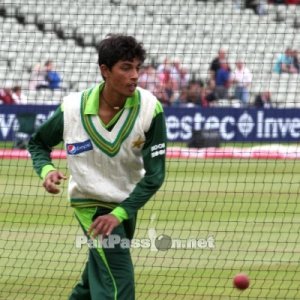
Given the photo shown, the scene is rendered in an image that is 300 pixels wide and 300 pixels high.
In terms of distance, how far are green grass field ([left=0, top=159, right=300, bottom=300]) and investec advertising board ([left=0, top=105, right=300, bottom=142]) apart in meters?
4.92

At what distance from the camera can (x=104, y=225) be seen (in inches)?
254

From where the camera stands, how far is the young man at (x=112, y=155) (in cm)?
662

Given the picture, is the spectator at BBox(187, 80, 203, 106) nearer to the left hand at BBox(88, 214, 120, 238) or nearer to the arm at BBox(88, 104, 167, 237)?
the arm at BBox(88, 104, 167, 237)

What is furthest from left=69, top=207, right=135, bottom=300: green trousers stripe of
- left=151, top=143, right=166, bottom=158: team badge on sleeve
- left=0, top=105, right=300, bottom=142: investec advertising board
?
left=0, top=105, right=300, bottom=142: investec advertising board

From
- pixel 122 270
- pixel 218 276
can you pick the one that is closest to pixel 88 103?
pixel 122 270

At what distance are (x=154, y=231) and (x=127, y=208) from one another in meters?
5.35

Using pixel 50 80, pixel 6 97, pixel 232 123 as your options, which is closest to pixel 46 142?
pixel 50 80

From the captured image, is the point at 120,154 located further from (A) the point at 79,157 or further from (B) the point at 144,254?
(B) the point at 144,254

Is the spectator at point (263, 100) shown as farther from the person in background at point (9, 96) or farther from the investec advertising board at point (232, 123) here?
the person in background at point (9, 96)

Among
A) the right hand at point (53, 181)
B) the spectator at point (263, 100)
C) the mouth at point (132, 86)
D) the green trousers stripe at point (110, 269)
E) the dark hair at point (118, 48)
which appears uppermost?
the dark hair at point (118, 48)

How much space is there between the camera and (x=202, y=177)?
58.2ft

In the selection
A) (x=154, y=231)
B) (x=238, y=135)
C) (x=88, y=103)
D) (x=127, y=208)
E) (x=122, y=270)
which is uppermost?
(x=88, y=103)

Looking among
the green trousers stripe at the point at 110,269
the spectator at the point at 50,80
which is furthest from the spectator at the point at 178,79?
the green trousers stripe at the point at 110,269

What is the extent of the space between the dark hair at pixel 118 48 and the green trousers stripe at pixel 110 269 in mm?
963
